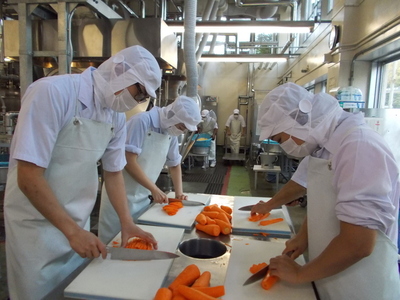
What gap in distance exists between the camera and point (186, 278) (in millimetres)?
1111

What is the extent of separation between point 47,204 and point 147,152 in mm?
1145

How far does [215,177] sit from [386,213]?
6.66 metres

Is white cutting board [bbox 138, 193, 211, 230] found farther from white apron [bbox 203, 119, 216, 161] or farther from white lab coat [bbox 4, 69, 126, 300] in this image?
white apron [bbox 203, 119, 216, 161]

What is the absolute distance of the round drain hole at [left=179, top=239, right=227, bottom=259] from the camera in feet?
5.08

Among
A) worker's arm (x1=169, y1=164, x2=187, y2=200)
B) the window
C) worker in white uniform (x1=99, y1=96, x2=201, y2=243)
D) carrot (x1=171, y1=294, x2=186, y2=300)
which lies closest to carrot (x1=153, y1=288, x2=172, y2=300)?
carrot (x1=171, y1=294, x2=186, y2=300)

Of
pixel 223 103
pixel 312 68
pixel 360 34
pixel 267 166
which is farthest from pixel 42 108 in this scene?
pixel 223 103

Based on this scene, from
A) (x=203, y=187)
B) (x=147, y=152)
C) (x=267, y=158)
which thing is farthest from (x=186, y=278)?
(x=267, y=158)

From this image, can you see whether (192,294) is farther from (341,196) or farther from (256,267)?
(341,196)

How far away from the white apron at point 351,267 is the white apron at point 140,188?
1.35 meters

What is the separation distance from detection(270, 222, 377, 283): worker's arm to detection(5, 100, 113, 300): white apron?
1.03 metres

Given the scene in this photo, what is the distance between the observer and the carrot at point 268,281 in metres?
1.12

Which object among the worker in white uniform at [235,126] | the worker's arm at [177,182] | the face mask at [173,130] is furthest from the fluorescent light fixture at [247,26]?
the worker in white uniform at [235,126]

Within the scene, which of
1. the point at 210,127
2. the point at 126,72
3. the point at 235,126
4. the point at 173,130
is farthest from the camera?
the point at 235,126

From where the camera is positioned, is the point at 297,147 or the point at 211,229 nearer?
the point at 297,147
